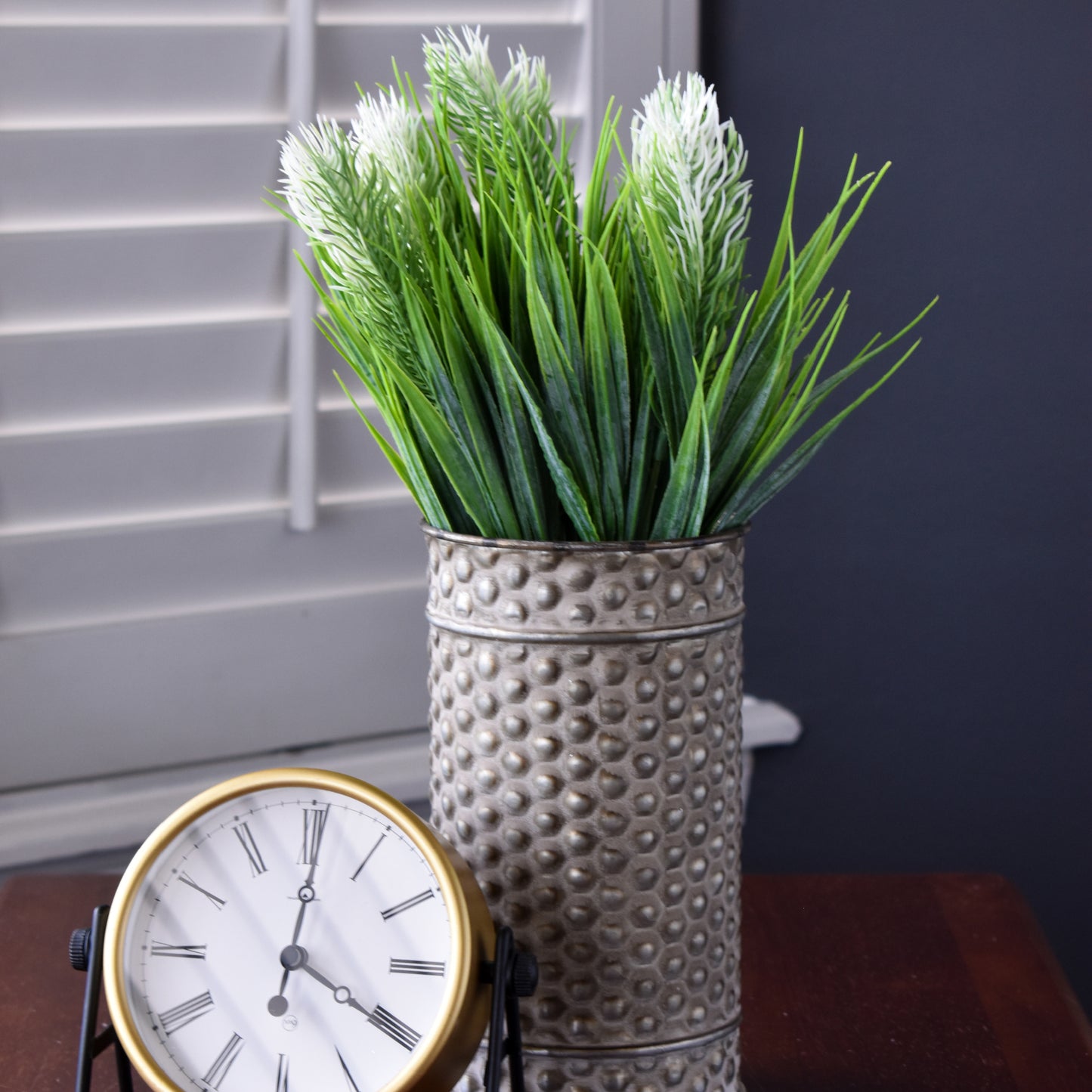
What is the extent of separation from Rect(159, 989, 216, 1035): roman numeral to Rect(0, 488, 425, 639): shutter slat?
595mm

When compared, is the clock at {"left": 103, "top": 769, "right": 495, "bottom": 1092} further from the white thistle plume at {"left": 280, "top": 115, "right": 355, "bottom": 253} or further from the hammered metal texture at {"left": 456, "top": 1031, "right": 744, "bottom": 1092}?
the white thistle plume at {"left": 280, "top": 115, "right": 355, "bottom": 253}

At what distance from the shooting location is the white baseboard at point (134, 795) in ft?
3.26

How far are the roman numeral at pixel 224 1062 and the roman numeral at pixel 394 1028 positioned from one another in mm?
51

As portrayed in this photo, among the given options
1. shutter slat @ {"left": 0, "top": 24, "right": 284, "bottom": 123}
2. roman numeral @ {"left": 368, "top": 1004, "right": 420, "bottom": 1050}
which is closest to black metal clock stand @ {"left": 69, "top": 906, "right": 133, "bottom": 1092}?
roman numeral @ {"left": 368, "top": 1004, "right": 420, "bottom": 1050}

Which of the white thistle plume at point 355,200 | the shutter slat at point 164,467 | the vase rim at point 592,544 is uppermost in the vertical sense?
the white thistle plume at point 355,200

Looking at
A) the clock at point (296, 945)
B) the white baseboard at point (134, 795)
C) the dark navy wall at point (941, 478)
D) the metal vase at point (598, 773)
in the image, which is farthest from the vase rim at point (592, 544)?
the dark navy wall at point (941, 478)

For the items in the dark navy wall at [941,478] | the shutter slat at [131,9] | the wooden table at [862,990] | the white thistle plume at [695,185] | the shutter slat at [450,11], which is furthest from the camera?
the dark navy wall at [941,478]

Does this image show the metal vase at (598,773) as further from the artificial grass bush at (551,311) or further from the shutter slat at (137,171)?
the shutter slat at (137,171)

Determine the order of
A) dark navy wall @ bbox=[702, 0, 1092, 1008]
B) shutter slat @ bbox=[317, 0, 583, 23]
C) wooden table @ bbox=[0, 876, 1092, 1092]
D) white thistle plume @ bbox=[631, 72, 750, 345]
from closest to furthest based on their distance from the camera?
white thistle plume @ bbox=[631, 72, 750, 345], wooden table @ bbox=[0, 876, 1092, 1092], shutter slat @ bbox=[317, 0, 583, 23], dark navy wall @ bbox=[702, 0, 1092, 1008]

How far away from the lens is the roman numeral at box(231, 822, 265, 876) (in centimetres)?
49

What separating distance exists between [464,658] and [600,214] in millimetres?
194

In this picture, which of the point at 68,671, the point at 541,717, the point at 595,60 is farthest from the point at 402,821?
the point at 595,60

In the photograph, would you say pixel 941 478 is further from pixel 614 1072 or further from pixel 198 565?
pixel 614 1072

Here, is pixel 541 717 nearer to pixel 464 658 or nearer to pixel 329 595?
pixel 464 658
